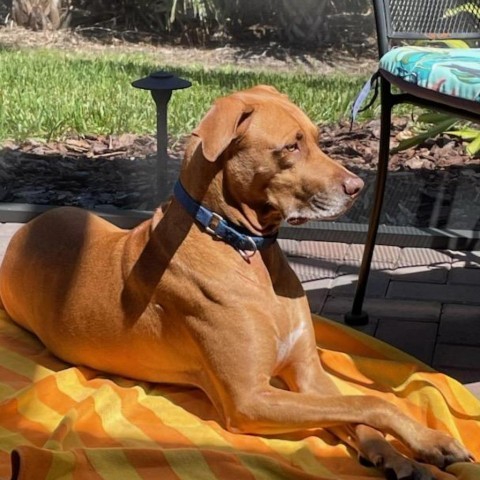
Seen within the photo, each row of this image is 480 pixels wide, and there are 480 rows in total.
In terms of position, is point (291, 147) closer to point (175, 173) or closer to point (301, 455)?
point (301, 455)

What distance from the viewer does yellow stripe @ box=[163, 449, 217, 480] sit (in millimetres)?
2887

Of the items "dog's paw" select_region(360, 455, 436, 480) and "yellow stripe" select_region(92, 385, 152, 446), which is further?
"yellow stripe" select_region(92, 385, 152, 446)

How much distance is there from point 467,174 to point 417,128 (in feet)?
2.18

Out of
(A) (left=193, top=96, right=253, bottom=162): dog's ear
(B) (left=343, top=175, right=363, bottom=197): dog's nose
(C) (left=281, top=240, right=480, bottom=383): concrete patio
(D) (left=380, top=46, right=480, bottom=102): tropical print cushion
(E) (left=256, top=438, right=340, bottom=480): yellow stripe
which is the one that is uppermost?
(D) (left=380, top=46, right=480, bottom=102): tropical print cushion

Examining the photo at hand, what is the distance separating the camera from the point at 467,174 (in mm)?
5930

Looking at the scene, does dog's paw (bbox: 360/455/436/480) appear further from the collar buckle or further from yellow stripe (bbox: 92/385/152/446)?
the collar buckle

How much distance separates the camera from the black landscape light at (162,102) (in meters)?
5.18

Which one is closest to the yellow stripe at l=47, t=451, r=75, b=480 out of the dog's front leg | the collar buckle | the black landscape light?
the dog's front leg

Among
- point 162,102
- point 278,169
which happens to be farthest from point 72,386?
point 162,102

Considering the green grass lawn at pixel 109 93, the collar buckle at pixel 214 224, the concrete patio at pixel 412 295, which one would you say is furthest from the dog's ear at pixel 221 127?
the green grass lawn at pixel 109 93

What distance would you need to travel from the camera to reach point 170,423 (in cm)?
326

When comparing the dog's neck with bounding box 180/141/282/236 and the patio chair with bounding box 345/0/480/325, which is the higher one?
the patio chair with bounding box 345/0/480/325

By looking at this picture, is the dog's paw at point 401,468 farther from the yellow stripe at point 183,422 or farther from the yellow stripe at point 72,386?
the yellow stripe at point 72,386

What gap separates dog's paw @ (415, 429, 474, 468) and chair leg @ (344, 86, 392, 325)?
114cm
